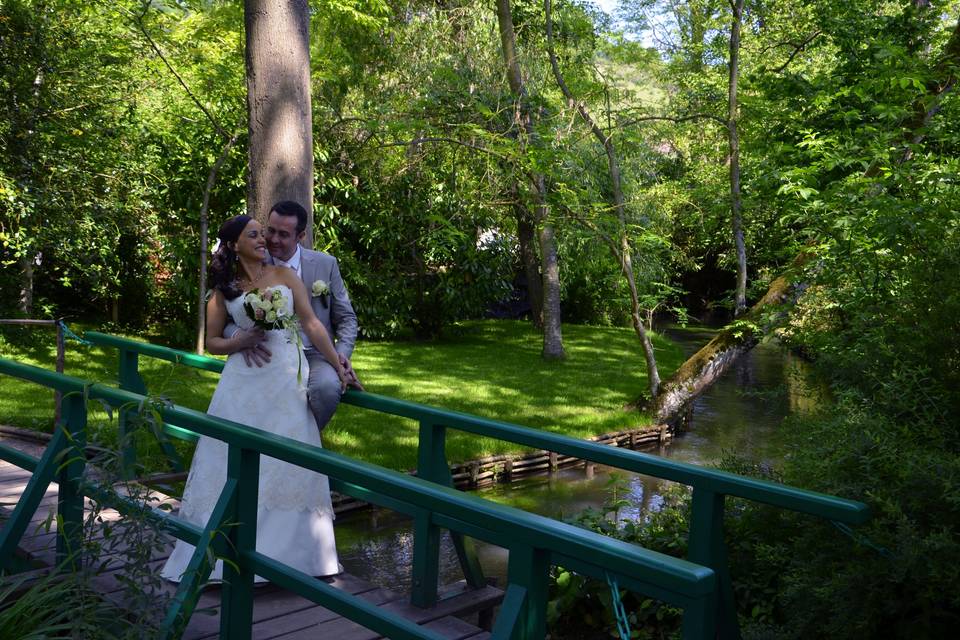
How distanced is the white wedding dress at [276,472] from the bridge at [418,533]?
0.66 ft

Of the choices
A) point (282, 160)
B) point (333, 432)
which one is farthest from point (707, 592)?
point (333, 432)

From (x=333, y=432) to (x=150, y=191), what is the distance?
7.28m

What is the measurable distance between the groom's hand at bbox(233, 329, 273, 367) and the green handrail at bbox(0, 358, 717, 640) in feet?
2.37

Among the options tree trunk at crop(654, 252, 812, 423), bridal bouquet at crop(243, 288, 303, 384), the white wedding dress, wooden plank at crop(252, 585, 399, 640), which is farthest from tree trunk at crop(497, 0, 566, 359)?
wooden plank at crop(252, 585, 399, 640)

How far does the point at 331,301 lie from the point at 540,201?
931cm

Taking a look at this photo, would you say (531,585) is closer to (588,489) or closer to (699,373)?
(588,489)

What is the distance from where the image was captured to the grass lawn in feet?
34.3

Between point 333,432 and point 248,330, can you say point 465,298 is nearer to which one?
point 333,432

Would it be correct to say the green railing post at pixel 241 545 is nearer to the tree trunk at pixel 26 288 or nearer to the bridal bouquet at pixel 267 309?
the bridal bouquet at pixel 267 309

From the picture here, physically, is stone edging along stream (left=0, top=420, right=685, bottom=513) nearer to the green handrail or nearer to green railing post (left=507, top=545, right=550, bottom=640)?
the green handrail

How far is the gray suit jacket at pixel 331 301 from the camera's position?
4.81 m

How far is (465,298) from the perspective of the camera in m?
19.5

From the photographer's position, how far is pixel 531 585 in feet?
7.90

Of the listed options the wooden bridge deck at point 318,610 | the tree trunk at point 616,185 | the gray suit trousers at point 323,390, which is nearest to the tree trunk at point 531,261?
the tree trunk at point 616,185
